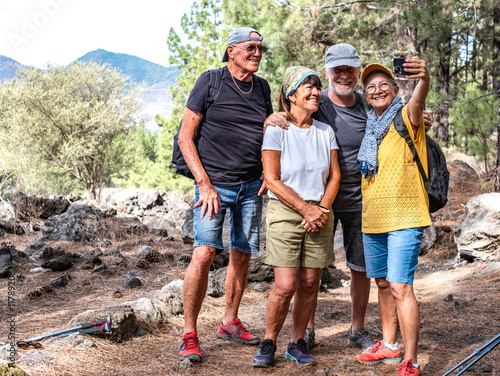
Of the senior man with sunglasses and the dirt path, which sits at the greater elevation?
the senior man with sunglasses

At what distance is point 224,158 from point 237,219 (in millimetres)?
480

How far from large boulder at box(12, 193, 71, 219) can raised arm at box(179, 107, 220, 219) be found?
11.2 metres

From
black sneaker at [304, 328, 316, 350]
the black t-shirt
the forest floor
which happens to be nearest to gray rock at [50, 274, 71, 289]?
the forest floor

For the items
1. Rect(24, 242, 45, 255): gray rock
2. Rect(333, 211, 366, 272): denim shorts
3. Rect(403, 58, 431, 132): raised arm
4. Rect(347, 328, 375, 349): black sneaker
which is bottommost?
Rect(24, 242, 45, 255): gray rock

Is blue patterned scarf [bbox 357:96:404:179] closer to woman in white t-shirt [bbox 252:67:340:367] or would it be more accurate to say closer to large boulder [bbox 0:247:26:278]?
woman in white t-shirt [bbox 252:67:340:367]

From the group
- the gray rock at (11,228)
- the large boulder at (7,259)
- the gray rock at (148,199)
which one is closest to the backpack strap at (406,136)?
the large boulder at (7,259)

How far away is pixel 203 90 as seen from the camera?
135 inches

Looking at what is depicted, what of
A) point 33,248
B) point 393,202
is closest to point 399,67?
point 393,202

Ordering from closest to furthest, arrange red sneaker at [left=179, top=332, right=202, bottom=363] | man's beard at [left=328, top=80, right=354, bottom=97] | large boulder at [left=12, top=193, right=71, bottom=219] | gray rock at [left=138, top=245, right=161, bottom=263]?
red sneaker at [left=179, top=332, right=202, bottom=363], man's beard at [left=328, top=80, right=354, bottom=97], gray rock at [left=138, top=245, right=161, bottom=263], large boulder at [left=12, top=193, right=71, bottom=219]

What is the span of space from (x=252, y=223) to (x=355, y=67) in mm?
1306

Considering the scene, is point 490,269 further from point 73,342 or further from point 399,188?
point 73,342

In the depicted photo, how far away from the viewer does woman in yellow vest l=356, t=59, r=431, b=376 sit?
113 inches

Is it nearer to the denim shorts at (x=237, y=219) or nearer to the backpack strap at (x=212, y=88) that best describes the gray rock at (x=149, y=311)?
the denim shorts at (x=237, y=219)

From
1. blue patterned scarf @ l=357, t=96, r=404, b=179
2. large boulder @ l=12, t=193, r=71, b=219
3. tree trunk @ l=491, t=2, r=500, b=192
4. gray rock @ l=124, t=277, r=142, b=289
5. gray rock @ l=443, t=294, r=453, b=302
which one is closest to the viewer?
blue patterned scarf @ l=357, t=96, r=404, b=179
